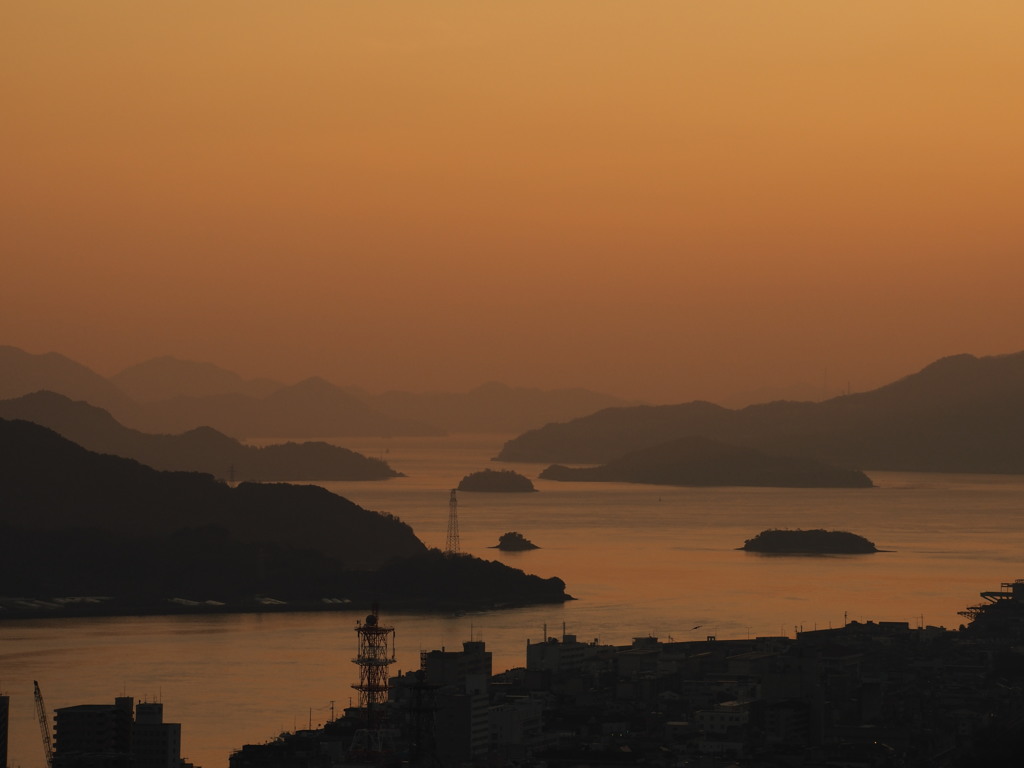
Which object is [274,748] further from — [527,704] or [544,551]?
[544,551]

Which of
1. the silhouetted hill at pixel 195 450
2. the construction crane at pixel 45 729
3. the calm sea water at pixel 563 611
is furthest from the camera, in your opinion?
the silhouetted hill at pixel 195 450

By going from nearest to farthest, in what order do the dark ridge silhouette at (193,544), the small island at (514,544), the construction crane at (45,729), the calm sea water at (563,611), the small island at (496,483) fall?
A: the construction crane at (45,729), the calm sea water at (563,611), the dark ridge silhouette at (193,544), the small island at (514,544), the small island at (496,483)

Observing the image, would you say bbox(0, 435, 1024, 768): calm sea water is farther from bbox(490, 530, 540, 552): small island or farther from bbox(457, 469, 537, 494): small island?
bbox(457, 469, 537, 494): small island

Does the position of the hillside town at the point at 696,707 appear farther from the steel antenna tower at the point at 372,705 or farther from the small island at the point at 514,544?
the small island at the point at 514,544

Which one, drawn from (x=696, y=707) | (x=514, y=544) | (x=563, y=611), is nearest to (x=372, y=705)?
(x=696, y=707)

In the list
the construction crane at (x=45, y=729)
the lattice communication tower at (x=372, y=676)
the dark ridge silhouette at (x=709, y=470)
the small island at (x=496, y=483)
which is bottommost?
the construction crane at (x=45, y=729)

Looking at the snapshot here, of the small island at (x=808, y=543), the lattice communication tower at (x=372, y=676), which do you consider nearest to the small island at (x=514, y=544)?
the small island at (x=808, y=543)

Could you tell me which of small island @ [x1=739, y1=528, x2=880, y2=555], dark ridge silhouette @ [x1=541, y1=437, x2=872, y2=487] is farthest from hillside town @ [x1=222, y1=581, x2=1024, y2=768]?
dark ridge silhouette @ [x1=541, y1=437, x2=872, y2=487]
